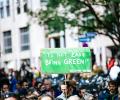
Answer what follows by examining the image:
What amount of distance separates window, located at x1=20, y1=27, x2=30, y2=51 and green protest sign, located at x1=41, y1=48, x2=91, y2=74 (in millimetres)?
33422

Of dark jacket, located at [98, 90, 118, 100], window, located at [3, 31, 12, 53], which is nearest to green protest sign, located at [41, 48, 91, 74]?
dark jacket, located at [98, 90, 118, 100]

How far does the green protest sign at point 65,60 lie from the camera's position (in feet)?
38.5

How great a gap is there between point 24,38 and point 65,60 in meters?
34.4

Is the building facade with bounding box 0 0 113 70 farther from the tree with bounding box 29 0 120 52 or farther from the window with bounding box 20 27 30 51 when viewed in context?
the tree with bounding box 29 0 120 52

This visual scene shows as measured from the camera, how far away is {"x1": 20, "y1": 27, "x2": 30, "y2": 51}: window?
45594 mm

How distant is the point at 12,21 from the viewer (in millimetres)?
47938

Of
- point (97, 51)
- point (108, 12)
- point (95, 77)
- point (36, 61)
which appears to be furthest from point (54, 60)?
point (36, 61)

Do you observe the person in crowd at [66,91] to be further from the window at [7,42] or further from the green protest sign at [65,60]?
the window at [7,42]

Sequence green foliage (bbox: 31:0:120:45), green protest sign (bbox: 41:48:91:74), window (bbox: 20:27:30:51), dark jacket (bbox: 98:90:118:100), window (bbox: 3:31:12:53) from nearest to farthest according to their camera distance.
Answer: green protest sign (bbox: 41:48:91:74)
dark jacket (bbox: 98:90:118:100)
green foliage (bbox: 31:0:120:45)
window (bbox: 20:27:30:51)
window (bbox: 3:31:12:53)

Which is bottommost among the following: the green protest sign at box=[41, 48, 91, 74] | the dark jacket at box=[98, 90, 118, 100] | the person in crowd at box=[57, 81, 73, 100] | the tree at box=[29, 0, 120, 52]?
the dark jacket at box=[98, 90, 118, 100]

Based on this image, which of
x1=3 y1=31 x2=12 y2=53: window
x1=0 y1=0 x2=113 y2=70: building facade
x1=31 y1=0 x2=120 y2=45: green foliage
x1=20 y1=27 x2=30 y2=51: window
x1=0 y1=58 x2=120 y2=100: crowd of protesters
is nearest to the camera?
x1=0 y1=58 x2=120 y2=100: crowd of protesters

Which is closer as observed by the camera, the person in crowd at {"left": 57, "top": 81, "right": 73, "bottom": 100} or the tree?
the person in crowd at {"left": 57, "top": 81, "right": 73, "bottom": 100}

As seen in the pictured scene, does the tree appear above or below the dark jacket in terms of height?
above

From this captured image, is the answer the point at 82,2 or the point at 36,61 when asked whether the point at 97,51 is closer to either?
the point at 36,61
